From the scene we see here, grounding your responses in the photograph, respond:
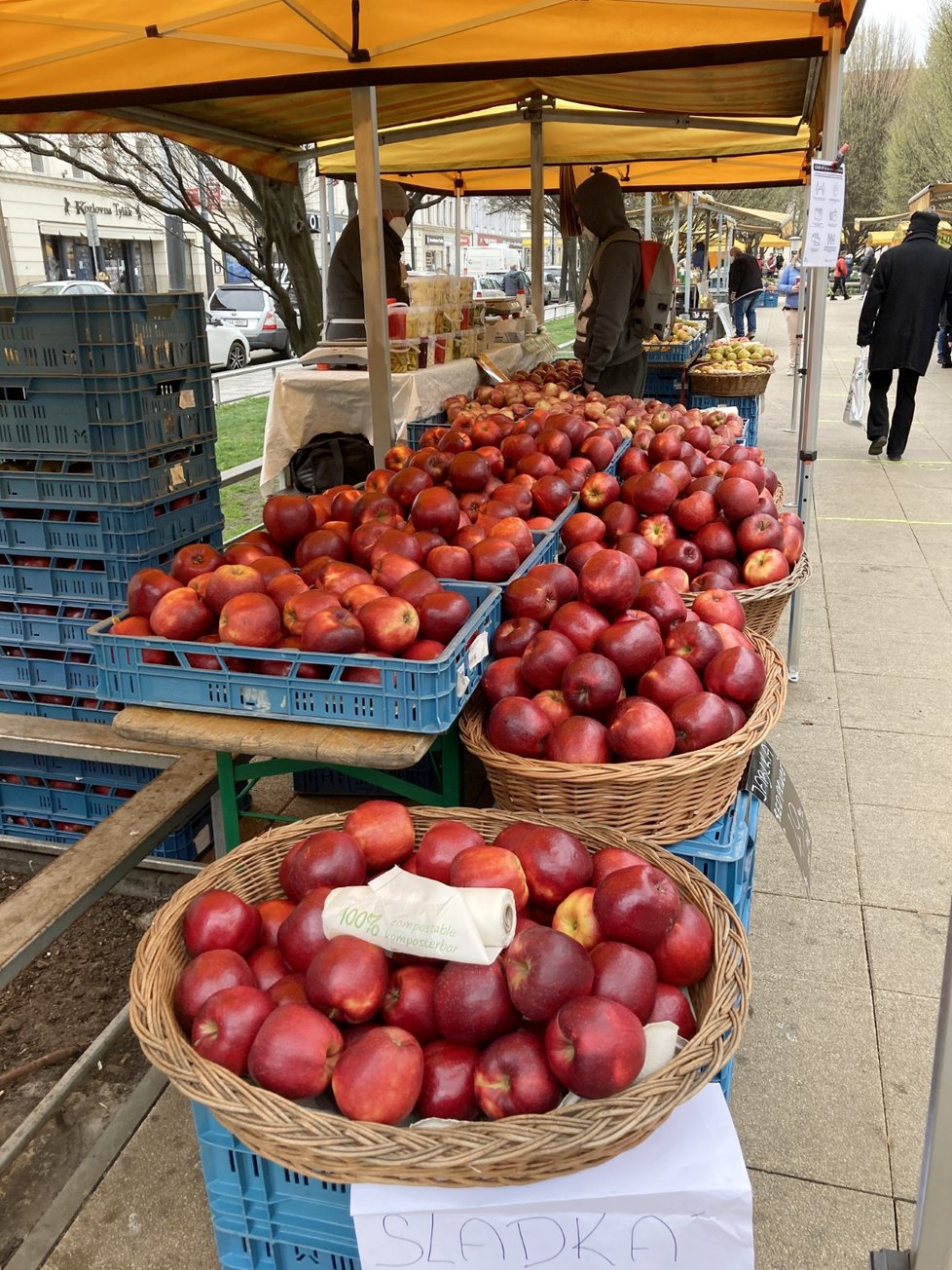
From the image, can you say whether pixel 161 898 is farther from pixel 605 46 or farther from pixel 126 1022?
pixel 605 46

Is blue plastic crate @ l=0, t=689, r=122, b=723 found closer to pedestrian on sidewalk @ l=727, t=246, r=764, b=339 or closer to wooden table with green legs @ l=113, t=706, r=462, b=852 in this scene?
wooden table with green legs @ l=113, t=706, r=462, b=852

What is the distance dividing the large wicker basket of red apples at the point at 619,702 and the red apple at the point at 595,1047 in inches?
28.6

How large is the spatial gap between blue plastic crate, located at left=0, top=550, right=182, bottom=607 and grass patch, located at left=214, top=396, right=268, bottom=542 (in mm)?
2489

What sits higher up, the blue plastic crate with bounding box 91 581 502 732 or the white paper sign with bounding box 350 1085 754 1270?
the blue plastic crate with bounding box 91 581 502 732

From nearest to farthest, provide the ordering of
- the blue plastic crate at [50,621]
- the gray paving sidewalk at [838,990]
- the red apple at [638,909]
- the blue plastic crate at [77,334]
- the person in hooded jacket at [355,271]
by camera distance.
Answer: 1. the red apple at [638,909]
2. the gray paving sidewalk at [838,990]
3. the blue plastic crate at [77,334]
4. the blue plastic crate at [50,621]
5. the person in hooded jacket at [355,271]

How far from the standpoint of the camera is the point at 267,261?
1132 cm

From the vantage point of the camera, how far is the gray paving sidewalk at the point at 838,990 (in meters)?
2.29

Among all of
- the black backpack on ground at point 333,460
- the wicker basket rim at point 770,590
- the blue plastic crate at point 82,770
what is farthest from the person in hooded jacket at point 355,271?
the wicker basket rim at point 770,590

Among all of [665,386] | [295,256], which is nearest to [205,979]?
[665,386]

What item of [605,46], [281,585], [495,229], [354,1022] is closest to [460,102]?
[605,46]

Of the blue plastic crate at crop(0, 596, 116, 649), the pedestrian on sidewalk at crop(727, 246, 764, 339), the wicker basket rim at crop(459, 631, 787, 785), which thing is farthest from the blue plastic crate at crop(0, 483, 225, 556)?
the pedestrian on sidewalk at crop(727, 246, 764, 339)

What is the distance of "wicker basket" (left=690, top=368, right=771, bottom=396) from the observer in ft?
32.1

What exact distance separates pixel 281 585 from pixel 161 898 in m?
1.73

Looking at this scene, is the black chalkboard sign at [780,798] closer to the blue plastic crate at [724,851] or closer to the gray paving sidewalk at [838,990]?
the blue plastic crate at [724,851]
